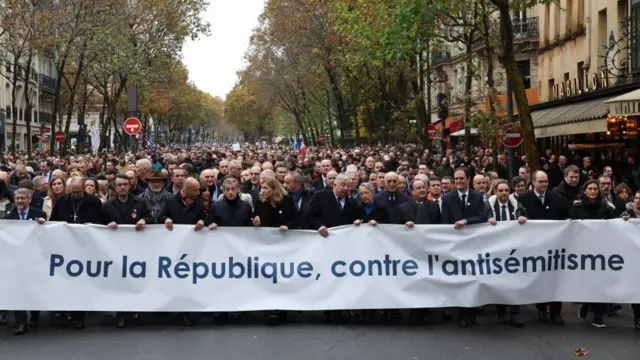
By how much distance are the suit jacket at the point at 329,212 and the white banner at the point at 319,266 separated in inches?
18.1

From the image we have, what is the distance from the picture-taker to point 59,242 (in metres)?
9.22

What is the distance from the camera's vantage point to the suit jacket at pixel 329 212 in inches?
390

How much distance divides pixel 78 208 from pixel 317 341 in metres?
3.11

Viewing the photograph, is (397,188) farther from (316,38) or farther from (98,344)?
(316,38)

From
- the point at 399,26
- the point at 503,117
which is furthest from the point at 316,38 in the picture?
the point at 503,117

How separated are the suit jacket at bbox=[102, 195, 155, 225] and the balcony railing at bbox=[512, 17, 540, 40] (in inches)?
1490

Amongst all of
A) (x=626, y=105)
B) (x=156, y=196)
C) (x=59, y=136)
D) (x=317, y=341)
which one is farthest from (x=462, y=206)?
(x=59, y=136)

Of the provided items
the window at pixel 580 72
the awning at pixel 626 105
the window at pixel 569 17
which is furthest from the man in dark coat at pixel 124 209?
the window at pixel 569 17

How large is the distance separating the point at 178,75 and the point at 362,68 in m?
23.5

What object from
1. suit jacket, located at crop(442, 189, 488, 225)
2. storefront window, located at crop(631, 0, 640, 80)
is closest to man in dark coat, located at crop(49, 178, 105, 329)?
suit jacket, located at crop(442, 189, 488, 225)

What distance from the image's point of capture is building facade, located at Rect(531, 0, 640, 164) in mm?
23275

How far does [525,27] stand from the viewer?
4544 cm

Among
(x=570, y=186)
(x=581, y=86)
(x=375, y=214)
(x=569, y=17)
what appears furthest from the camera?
(x=569, y=17)

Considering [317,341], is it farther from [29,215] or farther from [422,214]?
[29,215]
